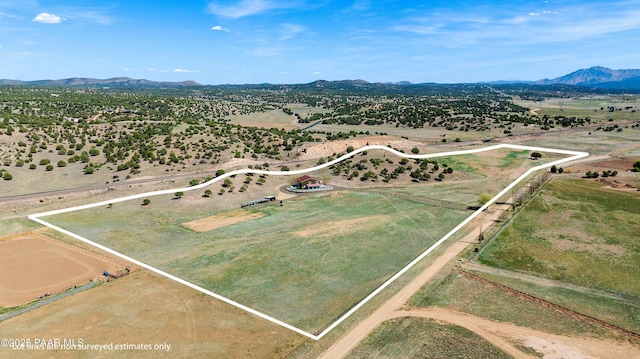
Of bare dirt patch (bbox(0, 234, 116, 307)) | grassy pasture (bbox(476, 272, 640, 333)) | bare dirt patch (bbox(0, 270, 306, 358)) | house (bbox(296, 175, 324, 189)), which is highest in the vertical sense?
house (bbox(296, 175, 324, 189))

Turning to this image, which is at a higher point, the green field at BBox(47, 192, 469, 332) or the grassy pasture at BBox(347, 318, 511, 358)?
the green field at BBox(47, 192, 469, 332)

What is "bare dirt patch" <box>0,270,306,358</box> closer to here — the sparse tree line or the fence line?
the fence line

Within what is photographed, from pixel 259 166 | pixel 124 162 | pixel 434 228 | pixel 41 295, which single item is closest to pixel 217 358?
pixel 41 295

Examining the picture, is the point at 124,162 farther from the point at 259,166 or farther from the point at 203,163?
the point at 259,166

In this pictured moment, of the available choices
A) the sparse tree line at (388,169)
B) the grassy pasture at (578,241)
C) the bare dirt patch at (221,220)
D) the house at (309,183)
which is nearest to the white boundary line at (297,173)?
the sparse tree line at (388,169)

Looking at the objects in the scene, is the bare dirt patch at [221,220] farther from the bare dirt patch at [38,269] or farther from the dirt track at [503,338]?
the dirt track at [503,338]

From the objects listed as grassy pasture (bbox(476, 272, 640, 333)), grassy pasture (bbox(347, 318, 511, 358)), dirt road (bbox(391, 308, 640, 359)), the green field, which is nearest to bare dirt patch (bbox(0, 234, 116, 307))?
the green field
